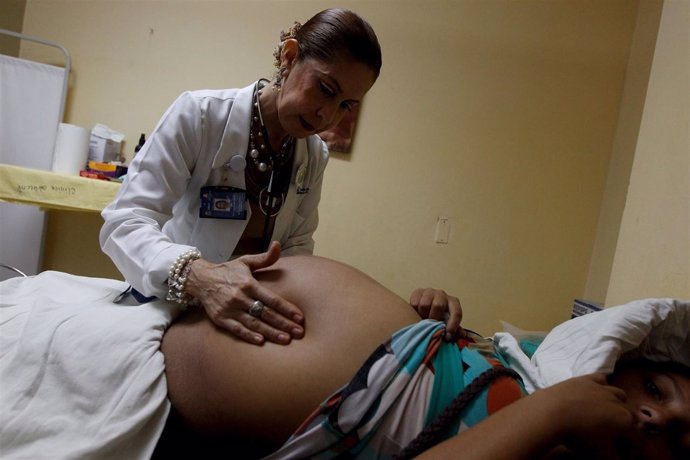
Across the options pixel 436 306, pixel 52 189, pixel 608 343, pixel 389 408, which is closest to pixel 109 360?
pixel 389 408

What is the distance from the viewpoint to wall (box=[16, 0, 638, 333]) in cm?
250

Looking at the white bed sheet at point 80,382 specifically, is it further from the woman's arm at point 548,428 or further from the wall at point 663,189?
the wall at point 663,189

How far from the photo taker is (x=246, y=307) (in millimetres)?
754

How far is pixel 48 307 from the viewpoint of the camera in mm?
827

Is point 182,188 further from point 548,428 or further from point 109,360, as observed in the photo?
point 548,428

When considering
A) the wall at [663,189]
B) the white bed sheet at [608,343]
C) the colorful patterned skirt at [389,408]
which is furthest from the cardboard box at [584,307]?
the colorful patterned skirt at [389,408]

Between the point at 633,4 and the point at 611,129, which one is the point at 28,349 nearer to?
the point at 611,129

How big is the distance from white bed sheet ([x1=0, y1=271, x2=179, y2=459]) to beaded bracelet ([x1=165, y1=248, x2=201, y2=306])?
5 centimetres

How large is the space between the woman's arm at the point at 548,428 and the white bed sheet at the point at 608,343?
0.14 m

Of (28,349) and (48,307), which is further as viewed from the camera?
(48,307)

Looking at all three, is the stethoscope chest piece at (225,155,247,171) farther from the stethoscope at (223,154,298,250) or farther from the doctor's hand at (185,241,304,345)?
the doctor's hand at (185,241,304,345)

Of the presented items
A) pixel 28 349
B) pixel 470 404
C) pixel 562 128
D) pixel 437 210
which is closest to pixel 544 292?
pixel 437 210

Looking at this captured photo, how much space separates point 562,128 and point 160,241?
2370 millimetres

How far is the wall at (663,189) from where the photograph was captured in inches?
44.8
